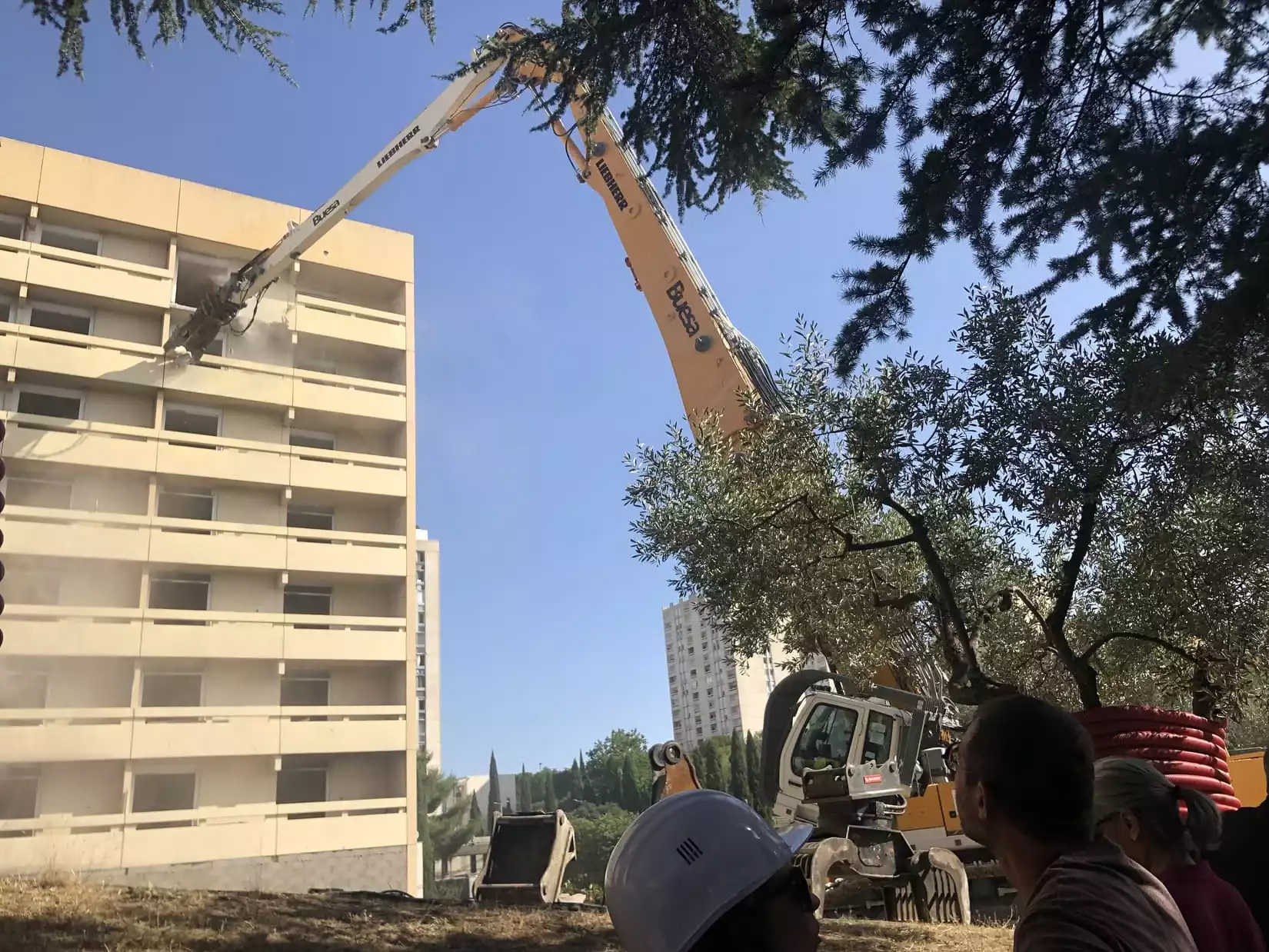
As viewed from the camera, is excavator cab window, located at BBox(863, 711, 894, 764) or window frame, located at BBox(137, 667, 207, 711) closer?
excavator cab window, located at BBox(863, 711, 894, 764)

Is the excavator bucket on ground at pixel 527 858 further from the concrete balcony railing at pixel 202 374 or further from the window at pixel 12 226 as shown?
the window at pixel 12 226

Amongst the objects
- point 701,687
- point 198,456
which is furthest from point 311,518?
point 701,687

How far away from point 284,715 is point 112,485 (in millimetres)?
8076

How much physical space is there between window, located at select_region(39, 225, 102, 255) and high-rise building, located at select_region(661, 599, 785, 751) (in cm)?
7141

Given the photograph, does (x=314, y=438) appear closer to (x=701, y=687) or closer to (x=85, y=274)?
(x=85, y=274)

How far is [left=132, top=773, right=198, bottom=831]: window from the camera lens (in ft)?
74.6

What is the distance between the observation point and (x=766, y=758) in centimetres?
1015

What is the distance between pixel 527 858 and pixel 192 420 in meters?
21.2

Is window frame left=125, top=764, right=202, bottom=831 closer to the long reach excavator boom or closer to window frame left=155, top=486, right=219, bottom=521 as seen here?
window frame left=155, top=486, right=219, bottom=521

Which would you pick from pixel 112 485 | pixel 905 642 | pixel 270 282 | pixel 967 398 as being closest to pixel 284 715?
pixel 112 485

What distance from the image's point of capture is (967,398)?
7.35 m

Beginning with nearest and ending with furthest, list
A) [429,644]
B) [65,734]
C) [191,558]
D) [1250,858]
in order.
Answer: [1250,858]
[65,734]
[191,558]
[429,644]

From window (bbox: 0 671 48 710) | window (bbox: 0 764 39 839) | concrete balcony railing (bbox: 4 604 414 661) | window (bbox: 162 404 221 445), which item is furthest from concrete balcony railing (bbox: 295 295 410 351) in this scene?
window (bbox: 0 764 39 839)

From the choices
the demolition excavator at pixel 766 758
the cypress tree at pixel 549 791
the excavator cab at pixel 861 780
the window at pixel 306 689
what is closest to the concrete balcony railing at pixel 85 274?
the window at pixel 306 689
